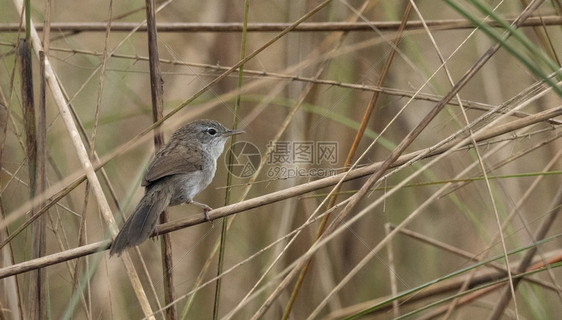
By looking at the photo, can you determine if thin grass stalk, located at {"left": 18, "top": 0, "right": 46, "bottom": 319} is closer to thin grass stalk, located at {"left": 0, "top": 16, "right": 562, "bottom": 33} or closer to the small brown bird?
the small brown bird

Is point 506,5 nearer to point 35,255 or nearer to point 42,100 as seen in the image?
point 42,100

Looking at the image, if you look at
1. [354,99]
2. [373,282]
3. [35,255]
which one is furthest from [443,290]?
[35,255]

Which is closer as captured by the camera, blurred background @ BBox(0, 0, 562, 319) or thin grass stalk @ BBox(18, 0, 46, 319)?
thin grass stalk @ BBox(18, 0, 46, 319)

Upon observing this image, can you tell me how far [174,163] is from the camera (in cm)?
332

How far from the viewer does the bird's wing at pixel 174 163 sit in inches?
125

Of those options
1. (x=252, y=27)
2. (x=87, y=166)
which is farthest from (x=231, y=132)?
(x=87, y=166)

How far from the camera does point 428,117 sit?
6.66 feet

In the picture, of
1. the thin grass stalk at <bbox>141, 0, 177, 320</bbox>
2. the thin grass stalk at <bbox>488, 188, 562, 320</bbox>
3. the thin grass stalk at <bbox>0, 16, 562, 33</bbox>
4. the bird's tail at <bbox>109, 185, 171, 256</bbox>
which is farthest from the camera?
the thin grass stalk at <bbox>0, 16, 562, 33</bbox>

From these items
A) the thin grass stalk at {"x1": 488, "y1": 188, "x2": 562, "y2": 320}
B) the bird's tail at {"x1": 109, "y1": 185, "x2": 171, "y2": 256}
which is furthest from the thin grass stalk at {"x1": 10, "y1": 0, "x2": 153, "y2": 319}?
the thin grass stalk at {"x1": 488, "y1": 188, "x2": 562, "y2": 320}

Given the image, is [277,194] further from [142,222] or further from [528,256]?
[528,256]

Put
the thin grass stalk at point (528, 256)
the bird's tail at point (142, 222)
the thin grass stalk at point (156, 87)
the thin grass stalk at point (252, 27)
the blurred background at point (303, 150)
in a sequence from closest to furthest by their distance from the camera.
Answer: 1. the bird's tail at point (142, 222)
2. the thin grass stalk at point (156, 87)
3. the thin grass stalk at point (528, 256)
4. the thin grass stalk at point (252, 27)
5. the blurred background at point (303, 150)

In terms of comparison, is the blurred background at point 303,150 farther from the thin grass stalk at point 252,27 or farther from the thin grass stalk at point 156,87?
the thin grass stalk at point 156,87

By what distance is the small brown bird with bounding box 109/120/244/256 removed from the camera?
2.62 metres

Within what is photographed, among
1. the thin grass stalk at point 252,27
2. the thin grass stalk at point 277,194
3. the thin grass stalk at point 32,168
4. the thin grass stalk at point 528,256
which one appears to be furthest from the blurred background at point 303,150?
the thin grass stalk at point 277,194
